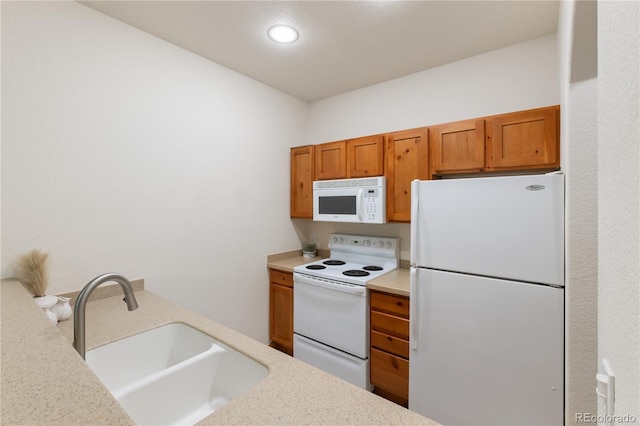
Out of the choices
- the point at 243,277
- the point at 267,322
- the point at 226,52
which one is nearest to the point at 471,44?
the point at 226,52

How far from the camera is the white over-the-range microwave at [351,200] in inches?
93.7

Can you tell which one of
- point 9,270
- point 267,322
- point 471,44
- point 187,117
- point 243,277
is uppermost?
point 471,44

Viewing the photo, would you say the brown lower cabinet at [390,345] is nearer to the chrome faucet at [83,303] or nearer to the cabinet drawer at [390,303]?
the cabinet drawer at [390,303]

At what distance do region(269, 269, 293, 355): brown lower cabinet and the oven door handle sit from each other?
0.17m

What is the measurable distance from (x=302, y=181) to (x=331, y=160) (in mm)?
397

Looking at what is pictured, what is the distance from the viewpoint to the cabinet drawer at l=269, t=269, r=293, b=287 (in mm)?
2629

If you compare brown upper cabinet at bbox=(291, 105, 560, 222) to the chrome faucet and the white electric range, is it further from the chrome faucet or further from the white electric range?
the chrome faucet

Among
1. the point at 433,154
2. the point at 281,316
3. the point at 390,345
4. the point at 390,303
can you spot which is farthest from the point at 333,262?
the point at 433,154

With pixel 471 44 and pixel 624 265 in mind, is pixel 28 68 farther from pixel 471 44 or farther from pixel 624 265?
pixel 471 44

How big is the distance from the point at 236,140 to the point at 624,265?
2.48 meters

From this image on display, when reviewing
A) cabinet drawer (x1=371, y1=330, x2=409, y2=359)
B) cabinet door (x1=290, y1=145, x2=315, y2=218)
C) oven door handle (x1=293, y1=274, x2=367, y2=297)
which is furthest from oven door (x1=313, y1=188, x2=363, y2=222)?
cabinet drawer (x1=371, y1=330, x2=409, y2=359)

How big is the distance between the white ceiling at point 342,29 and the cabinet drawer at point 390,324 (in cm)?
195

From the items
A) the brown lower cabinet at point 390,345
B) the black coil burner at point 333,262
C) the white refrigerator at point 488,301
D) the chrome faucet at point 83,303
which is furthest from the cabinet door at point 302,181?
the chrome faucet at point 83,303

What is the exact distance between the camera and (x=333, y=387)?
0.84 m
